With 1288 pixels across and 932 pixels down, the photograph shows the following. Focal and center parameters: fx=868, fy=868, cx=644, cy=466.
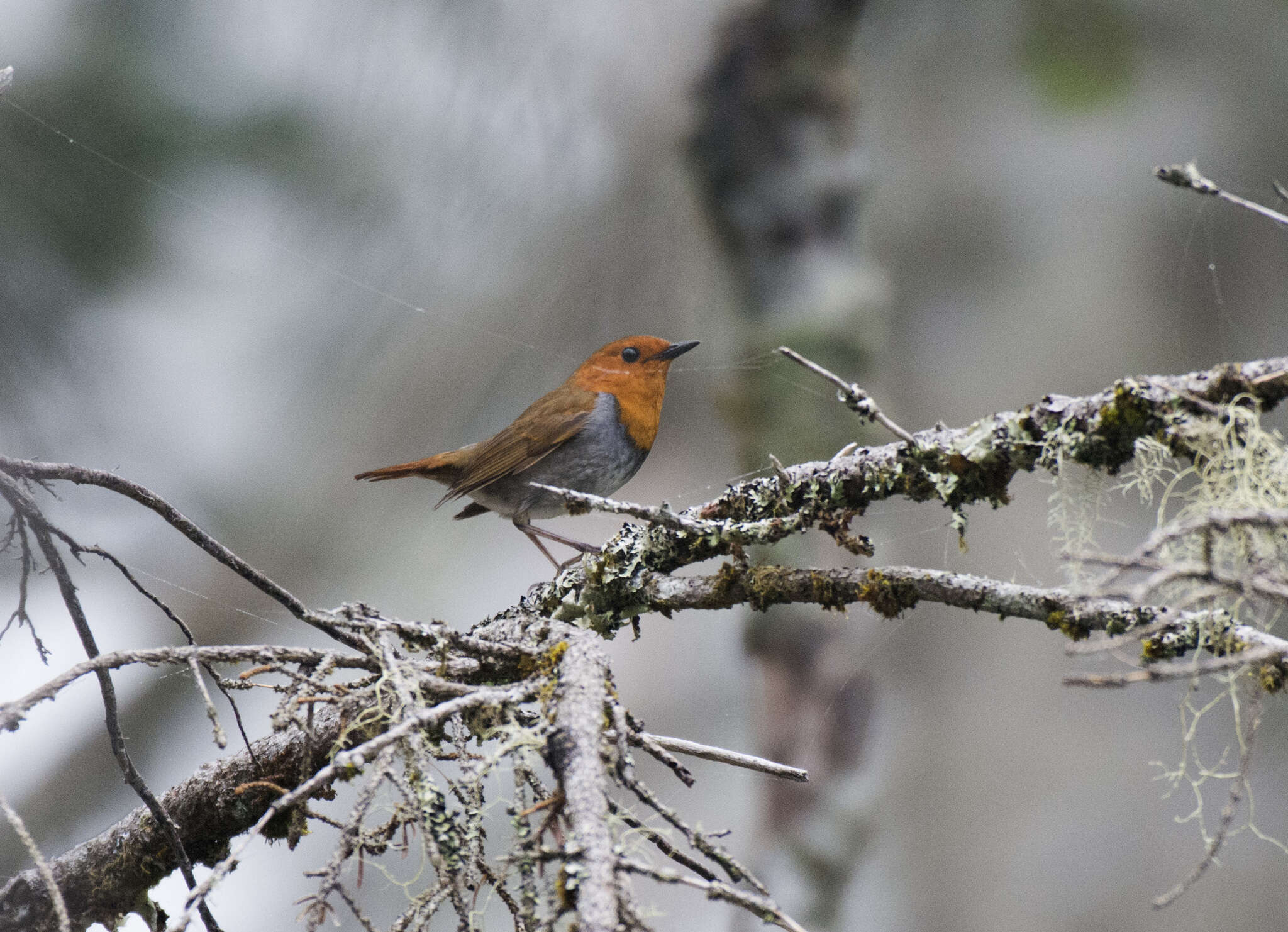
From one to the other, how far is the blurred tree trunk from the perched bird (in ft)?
1.14

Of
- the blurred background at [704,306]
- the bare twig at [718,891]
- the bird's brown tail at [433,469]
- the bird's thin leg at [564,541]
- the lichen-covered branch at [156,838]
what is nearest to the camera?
the bare twig at [718,891]

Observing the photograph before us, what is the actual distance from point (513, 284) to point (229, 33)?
75 centimetres

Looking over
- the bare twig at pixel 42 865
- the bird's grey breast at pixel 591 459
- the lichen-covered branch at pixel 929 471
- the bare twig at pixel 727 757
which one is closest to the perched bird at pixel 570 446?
the bird's grey breast at pixel 591 459

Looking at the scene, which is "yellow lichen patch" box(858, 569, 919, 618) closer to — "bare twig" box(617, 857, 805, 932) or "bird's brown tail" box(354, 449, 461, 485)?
"bare twig" box(617, 857, 805, 932)

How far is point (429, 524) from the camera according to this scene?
6.28 ft

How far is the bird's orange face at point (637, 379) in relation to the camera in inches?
54.3

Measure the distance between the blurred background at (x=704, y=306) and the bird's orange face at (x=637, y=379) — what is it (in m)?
0.32

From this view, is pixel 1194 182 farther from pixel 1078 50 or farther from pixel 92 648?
pixel 1078 50

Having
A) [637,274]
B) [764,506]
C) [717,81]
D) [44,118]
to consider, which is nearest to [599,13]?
[717,81]

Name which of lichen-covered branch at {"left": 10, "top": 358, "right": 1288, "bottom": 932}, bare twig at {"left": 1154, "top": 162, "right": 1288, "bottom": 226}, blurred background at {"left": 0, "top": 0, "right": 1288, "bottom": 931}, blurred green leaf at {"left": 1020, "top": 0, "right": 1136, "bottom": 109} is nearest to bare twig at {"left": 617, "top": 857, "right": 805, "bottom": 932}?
lichen-covered branch at {"left": 10, "top": 358, "right": 1288, "bottom": 932}

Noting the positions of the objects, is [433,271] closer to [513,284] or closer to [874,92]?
[513,284]

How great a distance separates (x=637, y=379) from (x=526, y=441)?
0.21m

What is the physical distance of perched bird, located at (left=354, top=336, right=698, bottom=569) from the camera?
4.34 ft

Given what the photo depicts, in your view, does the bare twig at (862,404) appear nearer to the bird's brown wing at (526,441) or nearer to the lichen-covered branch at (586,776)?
the lichen-covered branch at (586,776)
